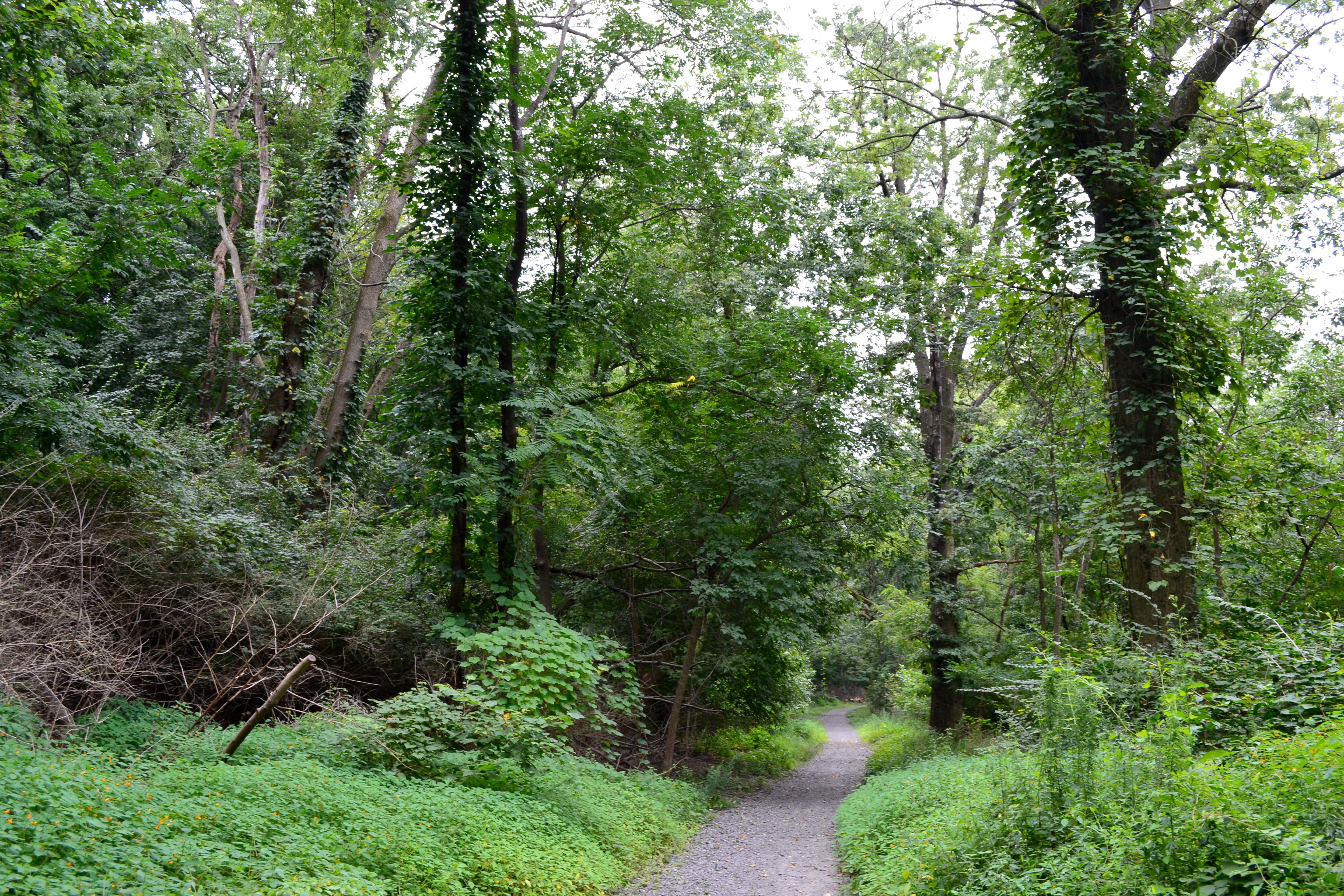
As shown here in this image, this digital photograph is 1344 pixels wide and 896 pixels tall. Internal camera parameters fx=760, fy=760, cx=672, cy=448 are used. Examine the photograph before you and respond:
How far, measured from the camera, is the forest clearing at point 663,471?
5.38 meters

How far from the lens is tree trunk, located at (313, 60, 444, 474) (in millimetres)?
13695

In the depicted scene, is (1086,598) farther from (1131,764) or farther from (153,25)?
(153,25)

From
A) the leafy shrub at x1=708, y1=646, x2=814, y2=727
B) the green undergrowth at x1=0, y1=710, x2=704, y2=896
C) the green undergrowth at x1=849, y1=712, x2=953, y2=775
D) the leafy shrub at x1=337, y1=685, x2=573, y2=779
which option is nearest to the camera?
the green undergrowth at x1=0, y1=710, x2=704, y2=896

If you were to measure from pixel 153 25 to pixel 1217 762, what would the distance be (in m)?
21.7

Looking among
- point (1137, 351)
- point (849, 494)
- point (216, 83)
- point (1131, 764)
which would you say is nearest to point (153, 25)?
point (216, 83)

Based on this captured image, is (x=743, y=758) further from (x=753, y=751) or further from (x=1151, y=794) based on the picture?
(x=1151, y=794)

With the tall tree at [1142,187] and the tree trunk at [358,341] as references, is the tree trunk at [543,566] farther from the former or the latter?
the tall tree at [1142,187]

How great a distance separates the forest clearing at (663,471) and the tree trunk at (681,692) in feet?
0.39

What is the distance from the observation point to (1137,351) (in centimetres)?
761

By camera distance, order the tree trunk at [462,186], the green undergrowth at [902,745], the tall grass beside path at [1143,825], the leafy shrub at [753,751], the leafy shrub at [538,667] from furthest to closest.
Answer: the leafy shrub at [753,751]
the green undergrowth at [902,745]
the tree trunk at [462,186]
the leafy shrub at [538,667]
the tall grass beside path at [1143,825]

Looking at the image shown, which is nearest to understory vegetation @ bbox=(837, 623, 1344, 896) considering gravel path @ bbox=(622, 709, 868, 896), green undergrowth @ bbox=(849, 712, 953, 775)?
gravel path @ bbox=(622, 709, 868, 896)

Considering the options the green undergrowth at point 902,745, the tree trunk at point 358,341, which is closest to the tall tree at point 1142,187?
the green undergrowth at point 902,745

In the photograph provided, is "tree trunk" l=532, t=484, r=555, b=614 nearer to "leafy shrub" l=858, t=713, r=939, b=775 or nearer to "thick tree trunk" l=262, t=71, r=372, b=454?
"thick tree trunk" l=262, t=71, r=372, b=454

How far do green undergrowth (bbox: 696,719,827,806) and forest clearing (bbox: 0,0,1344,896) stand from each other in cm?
17
